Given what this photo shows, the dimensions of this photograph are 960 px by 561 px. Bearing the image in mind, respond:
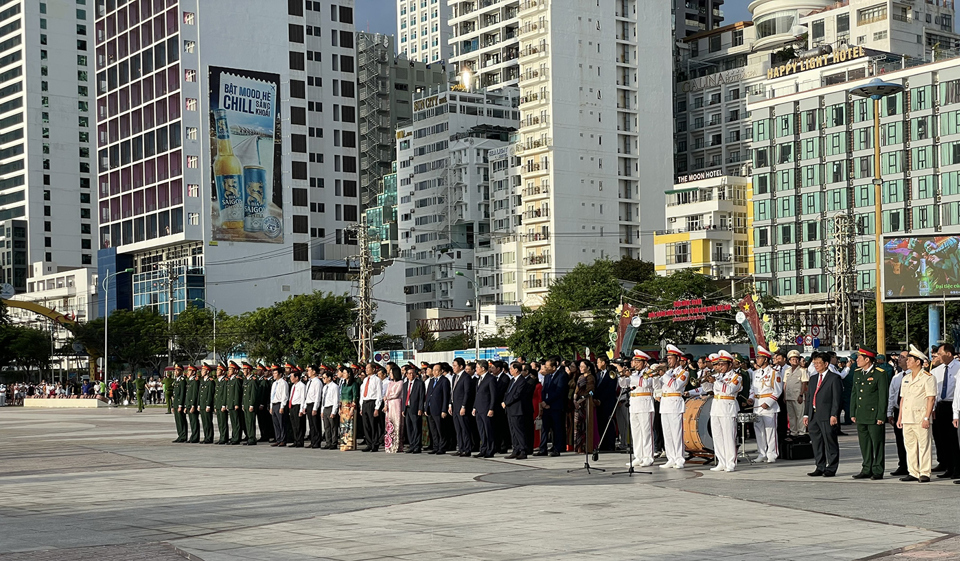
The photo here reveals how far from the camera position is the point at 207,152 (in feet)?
361

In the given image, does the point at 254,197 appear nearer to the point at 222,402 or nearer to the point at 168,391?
the point at 168,391

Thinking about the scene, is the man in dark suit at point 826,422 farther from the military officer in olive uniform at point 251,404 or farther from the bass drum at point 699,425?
the military officer in olive uniform at point 251,404

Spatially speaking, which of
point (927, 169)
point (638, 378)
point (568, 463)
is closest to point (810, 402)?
point (638, 378)

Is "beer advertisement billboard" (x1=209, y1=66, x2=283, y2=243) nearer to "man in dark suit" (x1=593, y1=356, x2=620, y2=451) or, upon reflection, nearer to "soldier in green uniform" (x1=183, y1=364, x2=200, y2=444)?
"soldier in green uniform" (x1=183, y1=364, x2=200, y2=444)

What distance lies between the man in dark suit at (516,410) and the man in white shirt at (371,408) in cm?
391

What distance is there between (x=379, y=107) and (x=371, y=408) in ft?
448

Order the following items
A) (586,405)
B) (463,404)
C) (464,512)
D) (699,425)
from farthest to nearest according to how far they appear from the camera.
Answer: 1. (463,404)
2. (586,405)
3. (699,425)
4. (464,512)

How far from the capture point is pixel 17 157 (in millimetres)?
158125

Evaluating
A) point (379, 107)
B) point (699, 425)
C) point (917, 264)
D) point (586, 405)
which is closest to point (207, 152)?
point (379, 107)

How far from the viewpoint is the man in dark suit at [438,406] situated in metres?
26.1

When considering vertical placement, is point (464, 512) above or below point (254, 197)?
below

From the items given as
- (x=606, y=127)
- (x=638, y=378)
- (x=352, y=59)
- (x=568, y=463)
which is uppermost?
Answer: (x=352, y=59)

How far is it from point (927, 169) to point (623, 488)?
85175 mm

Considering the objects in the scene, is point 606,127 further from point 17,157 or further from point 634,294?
point 17,157
